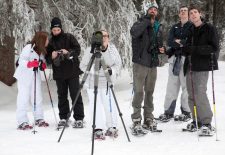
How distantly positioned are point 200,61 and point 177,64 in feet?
2.85

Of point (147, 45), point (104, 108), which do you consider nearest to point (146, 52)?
point (147, 45)

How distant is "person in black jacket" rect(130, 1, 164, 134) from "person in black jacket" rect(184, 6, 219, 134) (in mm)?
539

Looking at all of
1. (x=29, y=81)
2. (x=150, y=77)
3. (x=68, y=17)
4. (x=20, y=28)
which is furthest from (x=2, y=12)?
(x=150, y=77)

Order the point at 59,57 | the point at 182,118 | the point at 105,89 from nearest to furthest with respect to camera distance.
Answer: the point at 105,89
the point at 59,57
the point at 182,118

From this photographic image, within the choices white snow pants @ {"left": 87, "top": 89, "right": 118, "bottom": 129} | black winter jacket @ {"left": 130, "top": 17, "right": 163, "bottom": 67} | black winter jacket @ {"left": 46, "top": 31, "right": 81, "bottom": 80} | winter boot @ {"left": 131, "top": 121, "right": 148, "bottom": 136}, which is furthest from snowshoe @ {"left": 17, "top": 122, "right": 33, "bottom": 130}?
black winter jacket @ {"left": 130, "top": 17, "right": 163, "bottom": 67}

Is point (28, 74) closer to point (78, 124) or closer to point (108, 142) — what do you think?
point (78, 124)

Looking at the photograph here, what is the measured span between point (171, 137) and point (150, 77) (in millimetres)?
1055

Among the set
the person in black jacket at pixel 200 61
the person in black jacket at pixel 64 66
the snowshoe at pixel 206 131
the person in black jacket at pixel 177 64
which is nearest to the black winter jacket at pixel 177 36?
the person in black jacket at pixel 177 64

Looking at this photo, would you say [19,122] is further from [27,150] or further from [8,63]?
[8,63]

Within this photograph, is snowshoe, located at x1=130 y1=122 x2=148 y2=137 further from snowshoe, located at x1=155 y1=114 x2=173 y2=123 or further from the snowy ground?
snowshoe, located at x1=155 y1=114 x2=173 y2=123

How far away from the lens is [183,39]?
7.08 metres

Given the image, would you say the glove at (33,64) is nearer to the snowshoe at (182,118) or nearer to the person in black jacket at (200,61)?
the person in black jacket at (200,61)

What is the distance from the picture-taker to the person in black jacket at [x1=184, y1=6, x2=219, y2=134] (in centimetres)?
624

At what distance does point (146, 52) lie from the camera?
6.61 meters
